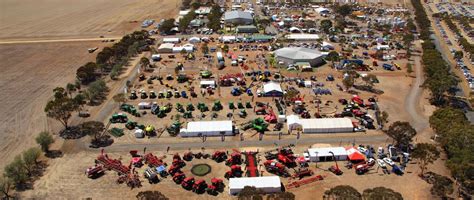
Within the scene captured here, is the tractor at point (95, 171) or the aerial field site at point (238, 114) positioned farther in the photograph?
the tractor at point (95, 171)

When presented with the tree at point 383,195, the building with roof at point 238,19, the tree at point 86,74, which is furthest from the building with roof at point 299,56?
the tree at point 383,195

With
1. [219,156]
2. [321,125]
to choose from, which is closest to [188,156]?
[219,156]

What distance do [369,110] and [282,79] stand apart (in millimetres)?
16546

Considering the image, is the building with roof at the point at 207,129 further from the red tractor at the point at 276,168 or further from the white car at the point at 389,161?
the white car at the point at 389,161

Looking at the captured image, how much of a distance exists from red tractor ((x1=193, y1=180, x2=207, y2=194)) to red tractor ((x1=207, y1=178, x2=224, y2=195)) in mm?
502

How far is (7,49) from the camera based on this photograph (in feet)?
265

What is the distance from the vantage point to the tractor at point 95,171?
3678cm

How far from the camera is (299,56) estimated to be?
67.8 meters

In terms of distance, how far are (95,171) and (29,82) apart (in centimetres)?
3423

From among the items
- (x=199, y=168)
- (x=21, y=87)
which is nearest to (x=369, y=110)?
(x=199, y=168)

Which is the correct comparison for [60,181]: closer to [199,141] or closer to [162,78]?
[199,141]

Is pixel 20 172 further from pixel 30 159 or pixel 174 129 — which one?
pixel 174 129

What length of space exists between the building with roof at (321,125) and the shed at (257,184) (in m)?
11.6

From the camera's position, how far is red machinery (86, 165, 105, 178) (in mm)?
36781
